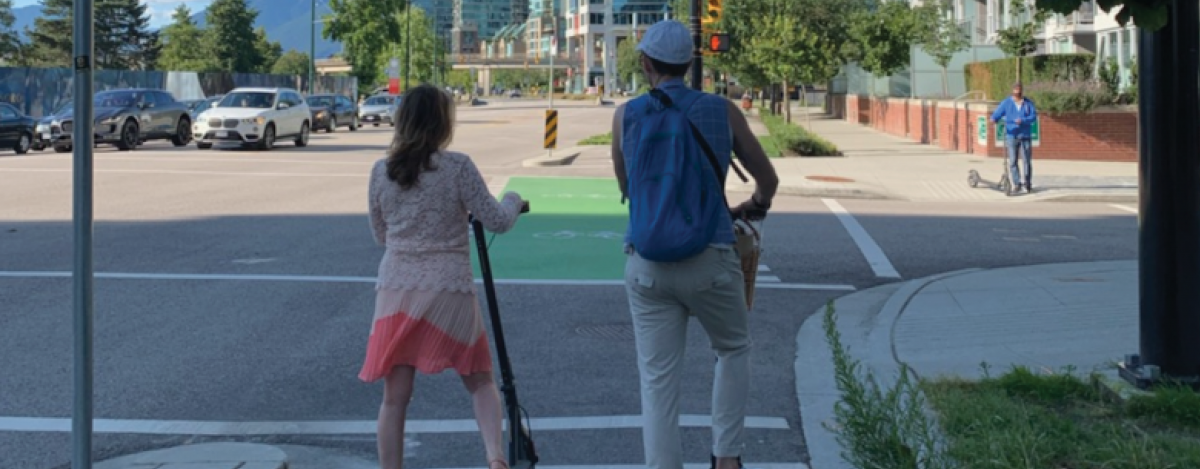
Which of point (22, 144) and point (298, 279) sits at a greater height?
point (22, 144)

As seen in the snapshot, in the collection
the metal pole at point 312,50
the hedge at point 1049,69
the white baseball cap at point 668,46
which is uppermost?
the metal pole at point 312,50

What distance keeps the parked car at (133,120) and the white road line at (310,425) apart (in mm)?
27987

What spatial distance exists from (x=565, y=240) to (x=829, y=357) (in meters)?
6.87

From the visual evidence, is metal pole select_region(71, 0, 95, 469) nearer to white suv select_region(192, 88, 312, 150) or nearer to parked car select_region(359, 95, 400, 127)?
white suv select_region(192, 88, 312, 150)

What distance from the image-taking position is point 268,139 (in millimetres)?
35125

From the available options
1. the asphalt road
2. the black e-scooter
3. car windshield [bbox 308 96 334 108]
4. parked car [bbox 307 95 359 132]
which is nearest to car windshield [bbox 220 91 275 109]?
parked car [bbox 307 95 359 132]

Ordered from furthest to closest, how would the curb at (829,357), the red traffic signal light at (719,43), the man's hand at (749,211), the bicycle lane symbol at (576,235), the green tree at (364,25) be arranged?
1. the green tree at (364,25)
2. the red traffic signal light at (719,43)
3. the bicycle lane symbol at (576,235)
4. the curb at (829,357)
5. the man's hand at (749,211)

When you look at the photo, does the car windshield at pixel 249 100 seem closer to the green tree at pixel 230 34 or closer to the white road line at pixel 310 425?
the white road line at pixel 310 425

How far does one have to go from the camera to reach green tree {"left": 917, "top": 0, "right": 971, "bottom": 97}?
141 feet

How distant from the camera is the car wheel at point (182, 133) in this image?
37938mm

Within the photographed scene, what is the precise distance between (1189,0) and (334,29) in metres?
72.2

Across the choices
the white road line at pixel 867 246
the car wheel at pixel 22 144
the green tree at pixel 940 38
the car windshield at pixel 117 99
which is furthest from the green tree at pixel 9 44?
the white road line at pixel 867 246

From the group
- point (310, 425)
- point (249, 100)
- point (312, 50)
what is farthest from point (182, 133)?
point (310, 425)

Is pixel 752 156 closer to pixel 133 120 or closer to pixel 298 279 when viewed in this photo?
pixel 298 279
